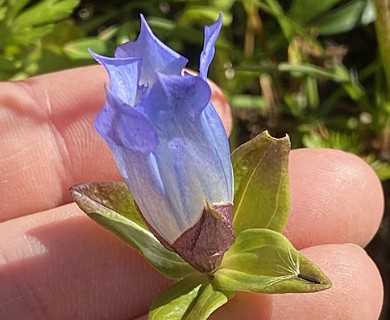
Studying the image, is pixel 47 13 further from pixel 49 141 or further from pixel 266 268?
pixel 266 268

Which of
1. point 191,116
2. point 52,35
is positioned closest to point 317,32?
point 52,35

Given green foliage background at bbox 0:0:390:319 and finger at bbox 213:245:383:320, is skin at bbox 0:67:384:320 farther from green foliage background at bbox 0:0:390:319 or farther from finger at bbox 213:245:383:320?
green foliage background at bbox 0:0:390:319

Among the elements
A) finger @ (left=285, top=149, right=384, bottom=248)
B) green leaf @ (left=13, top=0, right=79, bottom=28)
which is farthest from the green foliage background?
finger @ (left=285, top=149, right=384, bottom=248)

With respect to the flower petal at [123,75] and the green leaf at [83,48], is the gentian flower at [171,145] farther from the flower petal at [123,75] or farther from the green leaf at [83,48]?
the green leaf at [83,48]

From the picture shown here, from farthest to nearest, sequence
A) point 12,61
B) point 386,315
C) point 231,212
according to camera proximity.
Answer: point 386,315
point 12,61
point 231,212

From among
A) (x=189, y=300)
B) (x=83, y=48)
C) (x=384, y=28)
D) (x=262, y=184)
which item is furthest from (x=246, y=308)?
(x=83, y=48)

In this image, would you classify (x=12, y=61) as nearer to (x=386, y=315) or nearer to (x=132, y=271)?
(x=132, y=271)
